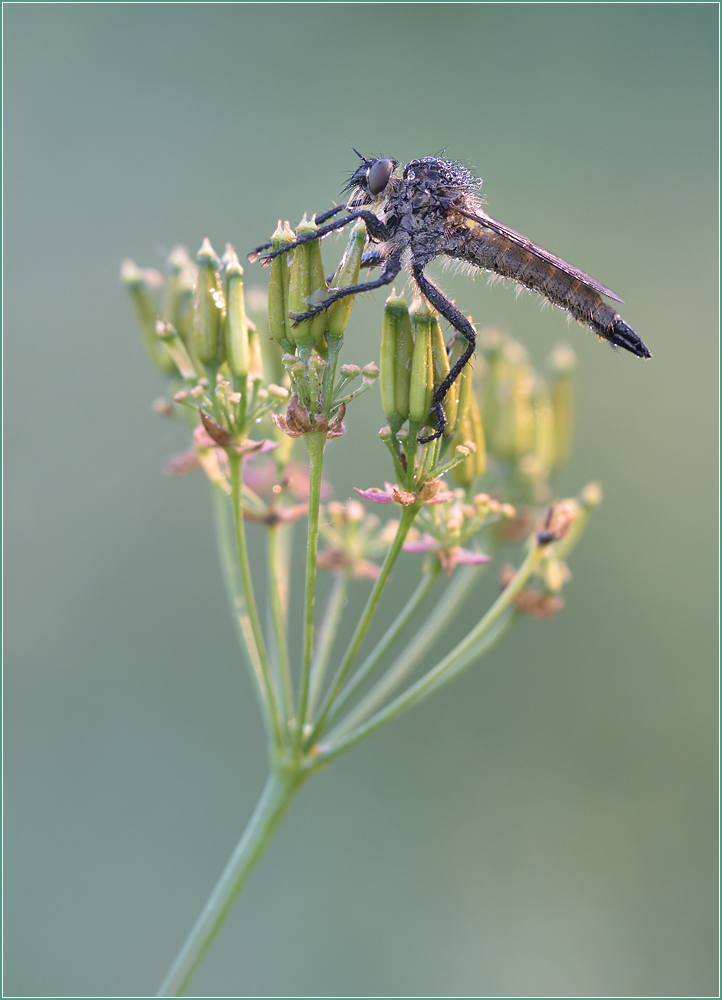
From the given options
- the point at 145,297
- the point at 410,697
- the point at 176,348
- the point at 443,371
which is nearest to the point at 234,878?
the point at 410,697

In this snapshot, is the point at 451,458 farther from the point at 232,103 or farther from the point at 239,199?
the point at 232,103

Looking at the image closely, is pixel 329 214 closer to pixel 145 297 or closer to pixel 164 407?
pixel 145 297

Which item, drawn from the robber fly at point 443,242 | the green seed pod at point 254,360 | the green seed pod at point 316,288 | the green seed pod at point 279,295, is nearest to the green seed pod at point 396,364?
the robber fly at point 443,242

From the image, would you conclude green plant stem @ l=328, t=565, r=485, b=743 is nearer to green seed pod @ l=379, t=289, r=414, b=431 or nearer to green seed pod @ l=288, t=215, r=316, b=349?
green seed pod @ l=379, t=289, r=414, b=431

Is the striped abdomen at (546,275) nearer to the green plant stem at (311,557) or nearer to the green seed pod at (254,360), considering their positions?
the green seed pod at (254,360)

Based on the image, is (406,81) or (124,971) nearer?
(124,971)

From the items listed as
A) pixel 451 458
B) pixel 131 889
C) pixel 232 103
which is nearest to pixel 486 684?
pixel 131 889

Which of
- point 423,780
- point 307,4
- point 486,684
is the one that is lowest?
point 423,780
